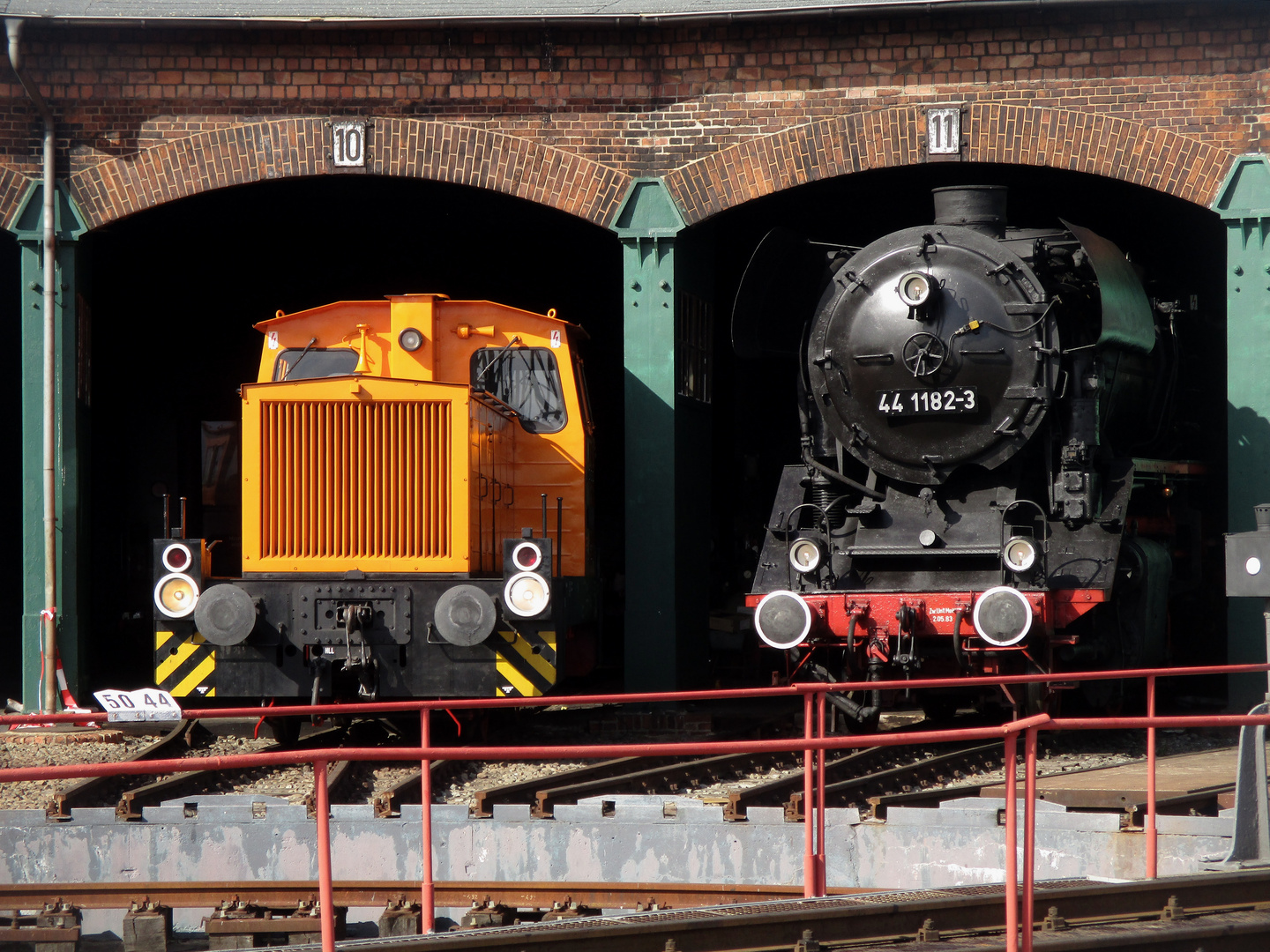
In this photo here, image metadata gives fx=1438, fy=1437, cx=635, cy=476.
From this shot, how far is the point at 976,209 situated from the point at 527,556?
13.2 feet

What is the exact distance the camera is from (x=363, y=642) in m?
9.12

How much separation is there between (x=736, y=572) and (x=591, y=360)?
10.7 feet

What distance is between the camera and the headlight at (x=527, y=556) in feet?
30.1

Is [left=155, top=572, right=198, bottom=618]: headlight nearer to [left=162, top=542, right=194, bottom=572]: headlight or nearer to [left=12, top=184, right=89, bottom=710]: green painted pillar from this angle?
[left=162, top=542, right=194, bottom=572]: headlight

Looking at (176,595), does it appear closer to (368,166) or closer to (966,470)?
(368,166)

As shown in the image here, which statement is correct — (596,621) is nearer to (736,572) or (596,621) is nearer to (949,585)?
(949,585)

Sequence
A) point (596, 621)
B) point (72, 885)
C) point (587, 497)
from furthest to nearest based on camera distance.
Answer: point (596, 621), point (587, 497), point (72, 885)

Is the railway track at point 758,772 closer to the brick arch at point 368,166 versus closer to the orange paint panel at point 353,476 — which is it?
the orange paint panel at point 353,476

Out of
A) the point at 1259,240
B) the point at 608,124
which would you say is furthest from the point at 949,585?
the point at 608,124

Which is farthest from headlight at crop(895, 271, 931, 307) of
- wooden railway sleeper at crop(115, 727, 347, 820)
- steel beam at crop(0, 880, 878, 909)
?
wooden railway sleeper at crop(115, 727, 347, 820)

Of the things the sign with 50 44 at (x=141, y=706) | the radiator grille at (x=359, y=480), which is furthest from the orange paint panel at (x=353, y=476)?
the sign with 50 44 at (x=141, y=706)

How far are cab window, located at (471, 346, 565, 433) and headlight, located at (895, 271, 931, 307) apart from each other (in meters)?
2.58

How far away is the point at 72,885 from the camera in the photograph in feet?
20.6

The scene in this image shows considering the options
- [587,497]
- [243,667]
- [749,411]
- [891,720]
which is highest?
[749,411]
